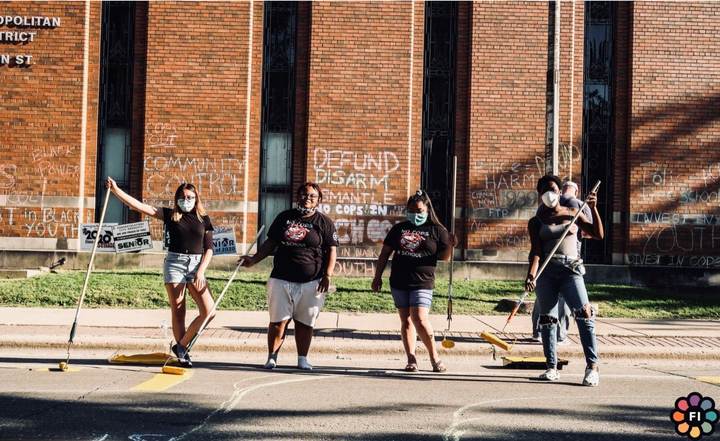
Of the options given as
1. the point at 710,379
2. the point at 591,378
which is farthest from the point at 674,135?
the point at 591,378

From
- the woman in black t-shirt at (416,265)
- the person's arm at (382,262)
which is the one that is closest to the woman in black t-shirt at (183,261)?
the person's arm at (382,262)

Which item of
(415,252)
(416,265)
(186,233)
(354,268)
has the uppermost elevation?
(186,233)

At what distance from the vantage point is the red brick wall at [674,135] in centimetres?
1656

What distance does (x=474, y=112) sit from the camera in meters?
16.5

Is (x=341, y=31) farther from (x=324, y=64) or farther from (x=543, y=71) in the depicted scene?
(x=543, y=71)

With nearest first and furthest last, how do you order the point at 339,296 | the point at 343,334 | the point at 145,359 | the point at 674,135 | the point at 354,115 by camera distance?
1. the point at 145,359
2. the point at 343,334
3. the point at 339,296
4. the point at 354,115
5. the point at 674,135

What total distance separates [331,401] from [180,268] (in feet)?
8.28

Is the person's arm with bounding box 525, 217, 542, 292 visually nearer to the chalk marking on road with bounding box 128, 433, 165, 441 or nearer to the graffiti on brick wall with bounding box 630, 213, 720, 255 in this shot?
the chalk marking on road with bounding box 128, 433, 165, 441

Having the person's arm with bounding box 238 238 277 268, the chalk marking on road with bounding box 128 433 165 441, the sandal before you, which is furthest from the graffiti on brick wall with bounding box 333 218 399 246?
the chalk marking on road with bounding box 128 433 165 441

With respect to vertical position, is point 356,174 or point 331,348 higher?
point 356,174

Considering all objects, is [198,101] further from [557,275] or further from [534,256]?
[557,275]

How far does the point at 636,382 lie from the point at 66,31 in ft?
45.0

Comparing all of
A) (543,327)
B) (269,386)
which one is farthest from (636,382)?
(269,386)

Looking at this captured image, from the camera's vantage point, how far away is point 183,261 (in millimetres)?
7895
